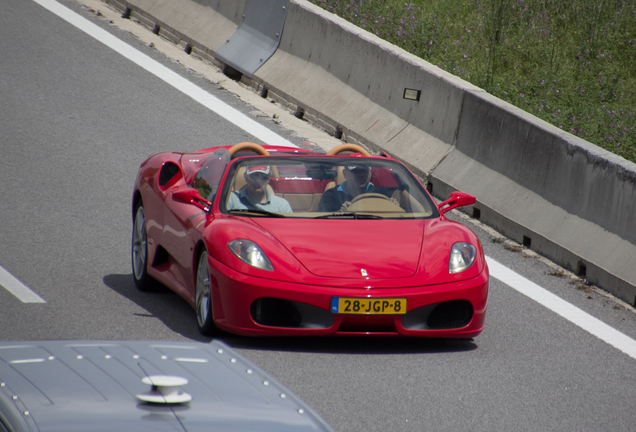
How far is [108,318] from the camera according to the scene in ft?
23.2

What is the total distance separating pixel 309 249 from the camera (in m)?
6.67

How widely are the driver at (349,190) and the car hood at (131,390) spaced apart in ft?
13.9

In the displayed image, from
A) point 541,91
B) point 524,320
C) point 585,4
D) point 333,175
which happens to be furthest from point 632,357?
point 585,4

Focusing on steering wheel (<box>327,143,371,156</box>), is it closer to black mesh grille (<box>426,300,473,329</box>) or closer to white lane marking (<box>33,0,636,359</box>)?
white lane marking (<box>33,0,636,359</box>)

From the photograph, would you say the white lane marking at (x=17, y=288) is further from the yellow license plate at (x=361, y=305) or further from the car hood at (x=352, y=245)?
the yellow license plate at (x=361, y=305)

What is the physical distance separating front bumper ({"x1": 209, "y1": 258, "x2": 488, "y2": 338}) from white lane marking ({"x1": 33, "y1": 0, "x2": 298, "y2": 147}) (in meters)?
5.82

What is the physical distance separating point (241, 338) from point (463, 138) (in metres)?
5.15

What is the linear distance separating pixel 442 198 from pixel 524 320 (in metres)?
3.61

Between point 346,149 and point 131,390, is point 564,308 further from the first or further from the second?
point 131,390

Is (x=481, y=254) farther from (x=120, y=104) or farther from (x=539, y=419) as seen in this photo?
(x=120, y=104)

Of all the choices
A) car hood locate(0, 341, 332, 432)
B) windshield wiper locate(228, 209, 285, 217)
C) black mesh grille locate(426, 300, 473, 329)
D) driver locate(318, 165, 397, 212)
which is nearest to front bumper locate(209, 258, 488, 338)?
black mesh grille locate(426, 300, 473, 329)

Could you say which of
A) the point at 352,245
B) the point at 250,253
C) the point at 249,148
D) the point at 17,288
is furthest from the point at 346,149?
the point at 17,288

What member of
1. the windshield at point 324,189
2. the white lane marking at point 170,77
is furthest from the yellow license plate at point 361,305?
the white lane marking at point 170,77

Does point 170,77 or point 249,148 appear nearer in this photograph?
point 249,148
